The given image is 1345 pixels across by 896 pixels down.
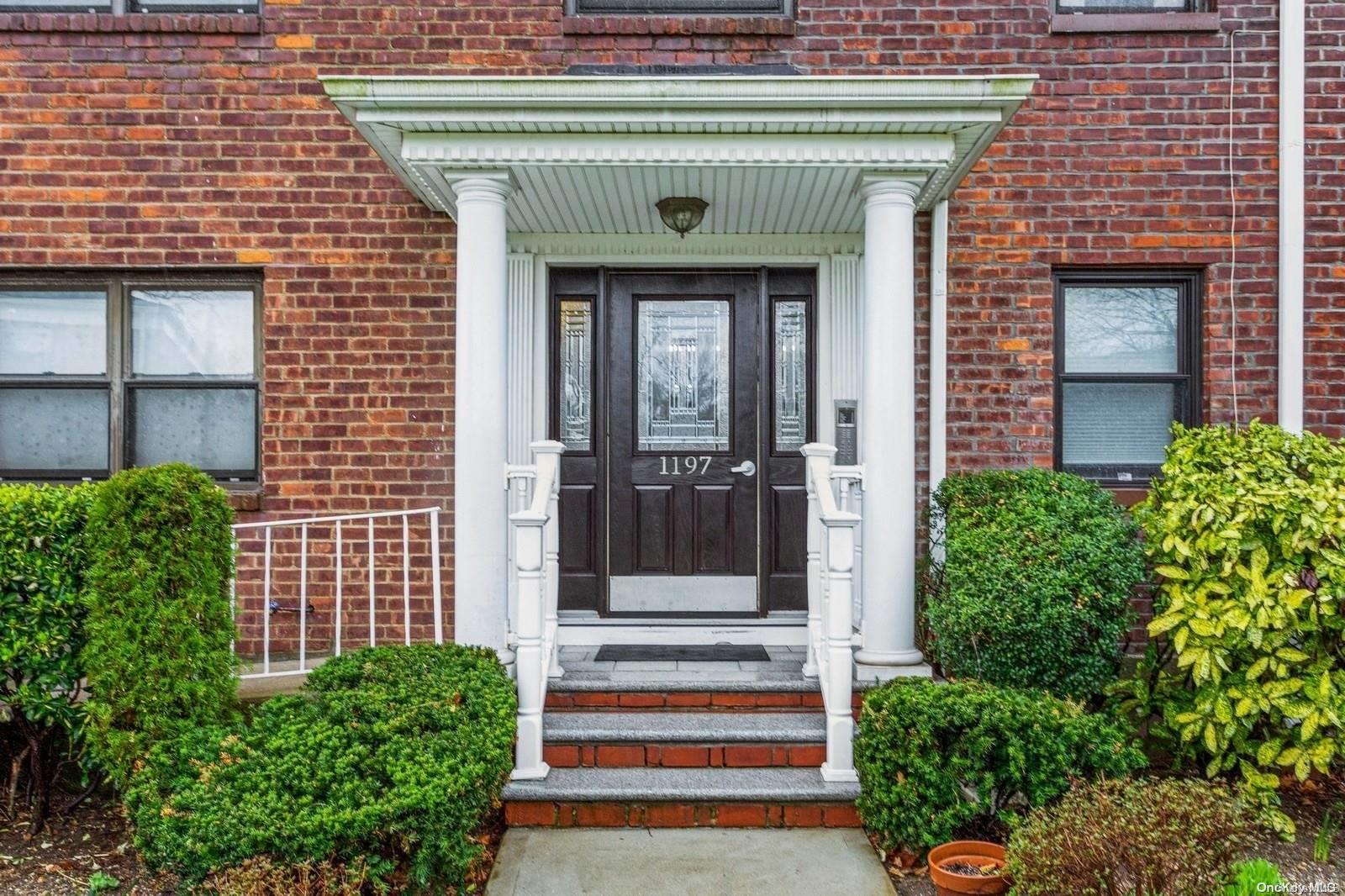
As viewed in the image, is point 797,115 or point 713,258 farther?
point 713,258

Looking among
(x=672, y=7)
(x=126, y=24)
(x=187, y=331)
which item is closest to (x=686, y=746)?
(x=187, y=331)

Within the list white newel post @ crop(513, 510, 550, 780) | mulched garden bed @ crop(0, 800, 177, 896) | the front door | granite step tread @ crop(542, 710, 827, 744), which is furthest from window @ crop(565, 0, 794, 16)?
mulched garden bed @ crop(0, 800, 177, 896)

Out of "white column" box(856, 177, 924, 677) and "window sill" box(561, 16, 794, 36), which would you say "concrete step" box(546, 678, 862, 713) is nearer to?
"white column" box(856, 177, 924, 677)

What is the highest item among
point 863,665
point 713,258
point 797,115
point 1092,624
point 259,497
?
point 797,115

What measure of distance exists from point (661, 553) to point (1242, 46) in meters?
4.34

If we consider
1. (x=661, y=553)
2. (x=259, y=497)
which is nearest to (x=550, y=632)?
(x=661, y=553)

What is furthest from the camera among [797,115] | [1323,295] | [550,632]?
[1323,295]

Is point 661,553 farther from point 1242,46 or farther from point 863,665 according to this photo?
point 1242,46

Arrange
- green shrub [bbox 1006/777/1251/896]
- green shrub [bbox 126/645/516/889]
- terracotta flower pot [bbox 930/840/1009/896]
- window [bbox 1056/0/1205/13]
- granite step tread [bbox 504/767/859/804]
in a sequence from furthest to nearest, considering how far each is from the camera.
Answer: window [bbox 1056/0/1205/13], granite step tread [bbox 504/767/859/804], terracotta flower pot [bbox 930/840/1009/896], green shrub [bbox 126/645/516/889], green shrub [bbox 1006/777/1251/896]

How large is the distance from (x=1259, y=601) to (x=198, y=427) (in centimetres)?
538

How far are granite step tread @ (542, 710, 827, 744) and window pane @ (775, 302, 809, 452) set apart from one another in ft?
6.24

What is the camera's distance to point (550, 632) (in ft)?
14.6

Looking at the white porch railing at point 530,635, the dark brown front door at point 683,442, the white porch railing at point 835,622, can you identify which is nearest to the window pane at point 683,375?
the dark brown front door at point 683,442

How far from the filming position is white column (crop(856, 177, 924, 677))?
14.2ft
